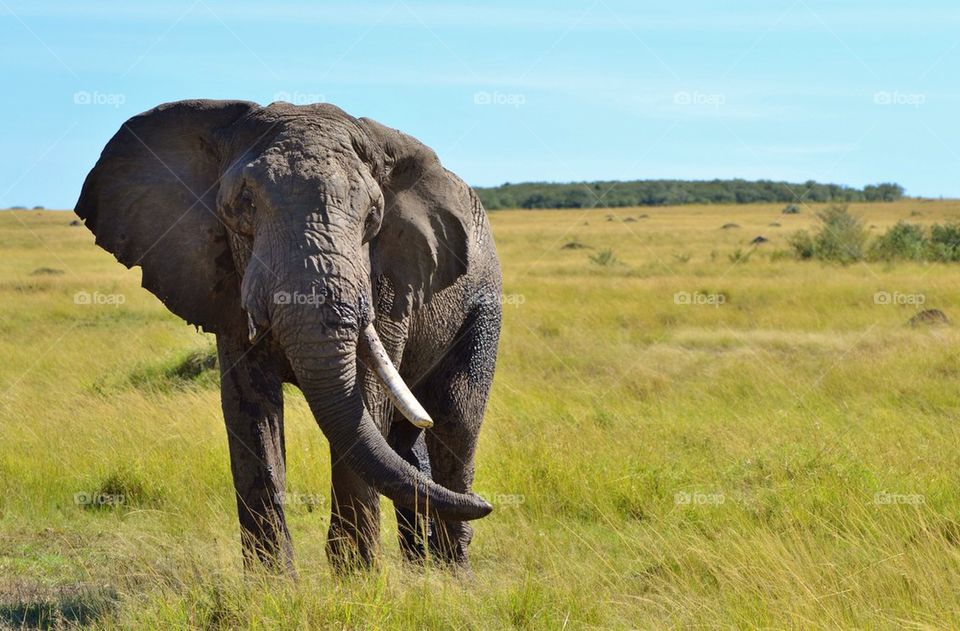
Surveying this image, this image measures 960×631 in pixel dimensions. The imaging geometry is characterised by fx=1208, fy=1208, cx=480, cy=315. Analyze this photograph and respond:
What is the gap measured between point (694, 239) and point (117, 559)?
4603 cm

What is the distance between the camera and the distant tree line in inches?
4208

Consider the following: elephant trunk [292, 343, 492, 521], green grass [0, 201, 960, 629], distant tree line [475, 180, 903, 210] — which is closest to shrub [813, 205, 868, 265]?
green grass [0, 201, 960, 629]

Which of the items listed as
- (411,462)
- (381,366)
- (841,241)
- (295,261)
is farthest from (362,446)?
(841,241)

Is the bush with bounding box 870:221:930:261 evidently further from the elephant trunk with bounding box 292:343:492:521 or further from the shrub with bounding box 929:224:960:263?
the elephant trunk with bounding box 292:343:492:521

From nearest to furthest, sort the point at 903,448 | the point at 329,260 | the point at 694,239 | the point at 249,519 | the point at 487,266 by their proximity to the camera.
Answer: the point at 329,260 → the point at 249,519 → the point at 487,266 → the point at 903,448 → the point at 694,239

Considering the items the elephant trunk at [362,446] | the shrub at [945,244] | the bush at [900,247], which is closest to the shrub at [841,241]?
the bush at [900,247]

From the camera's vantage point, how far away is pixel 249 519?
5.56m

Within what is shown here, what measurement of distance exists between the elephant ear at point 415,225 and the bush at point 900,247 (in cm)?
2630

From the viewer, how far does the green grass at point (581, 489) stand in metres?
5.44

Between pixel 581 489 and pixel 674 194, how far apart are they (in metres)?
111

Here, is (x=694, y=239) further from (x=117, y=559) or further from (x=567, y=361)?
(x=117, y=559)

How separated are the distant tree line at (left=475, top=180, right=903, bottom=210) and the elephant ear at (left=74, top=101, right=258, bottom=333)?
316 feet

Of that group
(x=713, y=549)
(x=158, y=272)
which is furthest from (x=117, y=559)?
(x=713, y=549)

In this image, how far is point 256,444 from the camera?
5.50m
